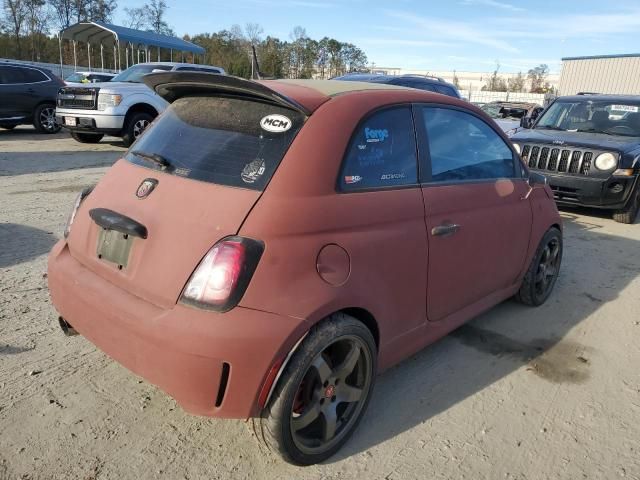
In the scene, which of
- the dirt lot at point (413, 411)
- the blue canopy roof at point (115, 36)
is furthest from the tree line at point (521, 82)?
the dirt lot at point (413, 411)

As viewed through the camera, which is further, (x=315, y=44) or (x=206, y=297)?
(x=315, y=44)

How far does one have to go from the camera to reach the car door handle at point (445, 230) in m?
2.89

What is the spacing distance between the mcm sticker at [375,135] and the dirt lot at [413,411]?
1.45 m

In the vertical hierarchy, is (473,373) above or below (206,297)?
below

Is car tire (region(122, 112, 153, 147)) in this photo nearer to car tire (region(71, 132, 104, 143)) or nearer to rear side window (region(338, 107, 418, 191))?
car tire (region(71, 132, 104, 143))

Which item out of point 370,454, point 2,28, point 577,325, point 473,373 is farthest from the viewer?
point 2,28

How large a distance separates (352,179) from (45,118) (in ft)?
48.1

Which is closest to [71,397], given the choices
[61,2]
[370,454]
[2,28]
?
[370,454]

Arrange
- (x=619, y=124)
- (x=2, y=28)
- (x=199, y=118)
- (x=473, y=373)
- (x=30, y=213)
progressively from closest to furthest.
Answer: (x=199, y=118), (x=473, y=373), (x=30, y=213), (x=619, y=124), (x=2, y=28)

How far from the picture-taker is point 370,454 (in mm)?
2551

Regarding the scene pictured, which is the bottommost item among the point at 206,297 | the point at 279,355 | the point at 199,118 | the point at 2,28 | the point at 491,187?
the point at 279,355

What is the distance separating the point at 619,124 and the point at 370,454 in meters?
7.70

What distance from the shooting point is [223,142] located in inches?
101

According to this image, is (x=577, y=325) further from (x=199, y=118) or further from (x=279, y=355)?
(x=199, y=118)
